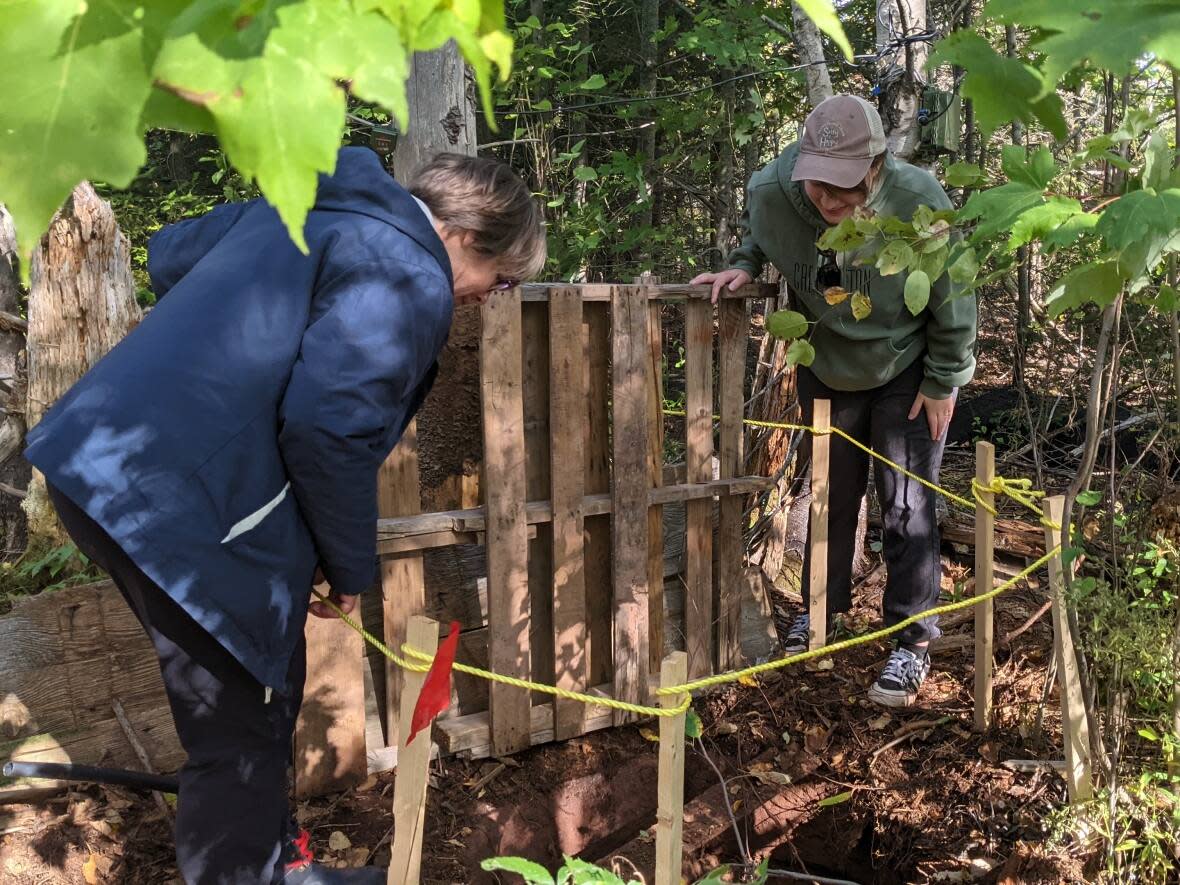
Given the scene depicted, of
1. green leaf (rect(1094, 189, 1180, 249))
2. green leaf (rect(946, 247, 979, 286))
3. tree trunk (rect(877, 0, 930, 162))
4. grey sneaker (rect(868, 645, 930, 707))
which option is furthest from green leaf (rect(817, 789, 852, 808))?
tree trunk (rect(877, 0, 930, 162))

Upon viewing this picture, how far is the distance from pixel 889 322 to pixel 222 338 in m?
2.57

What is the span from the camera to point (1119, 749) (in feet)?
9.44

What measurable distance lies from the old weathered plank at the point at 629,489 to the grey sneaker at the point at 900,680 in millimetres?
1000

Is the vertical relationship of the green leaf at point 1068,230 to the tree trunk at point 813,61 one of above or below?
below

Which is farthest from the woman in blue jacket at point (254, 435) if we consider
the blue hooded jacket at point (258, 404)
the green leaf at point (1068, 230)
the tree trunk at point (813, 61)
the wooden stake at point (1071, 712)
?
the tree trunk at point (813, 61)

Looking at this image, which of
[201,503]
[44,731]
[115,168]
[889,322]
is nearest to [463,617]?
[44,731]

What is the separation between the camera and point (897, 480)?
394cm

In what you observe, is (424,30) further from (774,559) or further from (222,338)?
(774,559)

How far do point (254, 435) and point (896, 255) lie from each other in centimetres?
172

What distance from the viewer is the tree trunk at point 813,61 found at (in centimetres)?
540

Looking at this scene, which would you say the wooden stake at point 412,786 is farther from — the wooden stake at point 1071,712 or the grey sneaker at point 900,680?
the grey sneaker at point 900,680

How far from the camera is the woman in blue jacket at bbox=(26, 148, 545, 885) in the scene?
1991 mm

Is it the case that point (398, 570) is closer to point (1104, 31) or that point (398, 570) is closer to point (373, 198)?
point (373, 198)

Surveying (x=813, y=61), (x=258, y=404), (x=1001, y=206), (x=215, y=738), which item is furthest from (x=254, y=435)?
(x=813, y=61)
